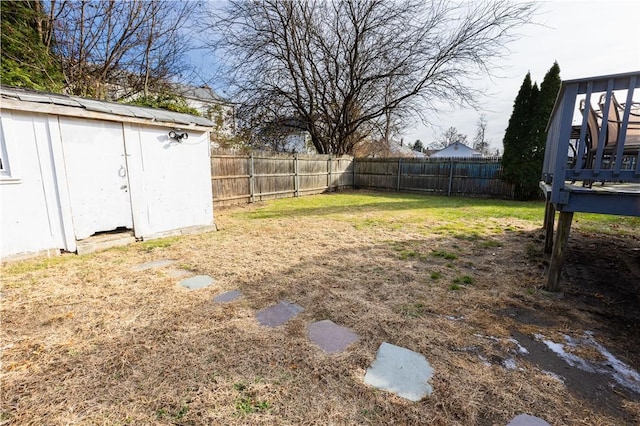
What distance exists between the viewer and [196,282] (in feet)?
10.4

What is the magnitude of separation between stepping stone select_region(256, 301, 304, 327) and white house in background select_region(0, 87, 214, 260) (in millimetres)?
3460

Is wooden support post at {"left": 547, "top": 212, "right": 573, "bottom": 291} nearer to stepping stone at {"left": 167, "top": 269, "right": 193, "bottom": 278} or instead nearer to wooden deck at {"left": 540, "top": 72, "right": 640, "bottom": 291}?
wooden deck at {"left": 540, "top": 72, "right": 640, "bottom": 291}

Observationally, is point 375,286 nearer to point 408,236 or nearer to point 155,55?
point 408,236

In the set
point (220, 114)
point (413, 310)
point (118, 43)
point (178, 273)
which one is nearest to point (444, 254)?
point (413, 310)

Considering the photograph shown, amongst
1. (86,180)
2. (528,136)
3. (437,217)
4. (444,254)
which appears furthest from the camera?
(528,136)

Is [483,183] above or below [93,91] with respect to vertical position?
below

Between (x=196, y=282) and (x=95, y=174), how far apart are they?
2579 millimetres

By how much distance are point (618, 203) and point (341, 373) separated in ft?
9.35

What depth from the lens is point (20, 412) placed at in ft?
4.70

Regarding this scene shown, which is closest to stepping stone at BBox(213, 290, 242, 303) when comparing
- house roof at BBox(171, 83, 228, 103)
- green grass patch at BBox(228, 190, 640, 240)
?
green grass patch at BBox(228, 190, 640, 240)

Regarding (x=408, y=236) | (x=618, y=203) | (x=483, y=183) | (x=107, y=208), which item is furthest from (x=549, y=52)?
(x=107, y=208)

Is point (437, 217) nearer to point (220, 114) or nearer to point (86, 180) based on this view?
point (86, 180)

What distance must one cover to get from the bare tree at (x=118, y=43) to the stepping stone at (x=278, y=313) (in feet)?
33.0

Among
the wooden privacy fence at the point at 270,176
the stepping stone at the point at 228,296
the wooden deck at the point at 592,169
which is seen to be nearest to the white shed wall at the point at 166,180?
the stepping stone at the point at 228,296
